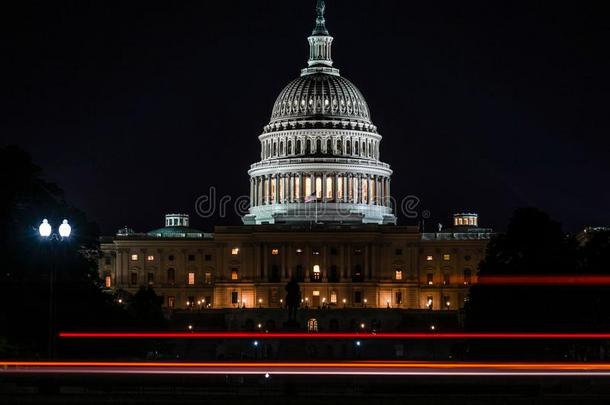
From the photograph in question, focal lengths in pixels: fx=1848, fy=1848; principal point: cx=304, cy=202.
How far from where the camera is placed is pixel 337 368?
69.4 m

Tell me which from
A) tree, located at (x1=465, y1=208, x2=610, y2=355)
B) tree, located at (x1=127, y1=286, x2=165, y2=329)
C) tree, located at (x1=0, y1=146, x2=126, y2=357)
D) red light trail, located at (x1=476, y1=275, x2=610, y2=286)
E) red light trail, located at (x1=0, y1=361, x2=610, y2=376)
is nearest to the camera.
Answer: red light trail, located at (x1=0, y1=361, x2=610, y2=376)

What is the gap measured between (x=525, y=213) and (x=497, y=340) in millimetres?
66042

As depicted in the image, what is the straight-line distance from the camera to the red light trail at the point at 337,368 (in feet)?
226

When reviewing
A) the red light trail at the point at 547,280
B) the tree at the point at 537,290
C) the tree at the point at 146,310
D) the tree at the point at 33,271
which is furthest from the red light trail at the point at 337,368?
the tree at the point at 146,310

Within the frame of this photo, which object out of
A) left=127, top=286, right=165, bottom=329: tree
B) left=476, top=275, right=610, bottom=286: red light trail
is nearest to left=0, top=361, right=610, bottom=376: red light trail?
left=476, top=275, right=610, bottom=286: red light trail

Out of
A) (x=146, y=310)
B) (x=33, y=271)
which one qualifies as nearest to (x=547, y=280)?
(x=33, y=271)

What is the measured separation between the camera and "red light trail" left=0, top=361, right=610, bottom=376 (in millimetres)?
68812

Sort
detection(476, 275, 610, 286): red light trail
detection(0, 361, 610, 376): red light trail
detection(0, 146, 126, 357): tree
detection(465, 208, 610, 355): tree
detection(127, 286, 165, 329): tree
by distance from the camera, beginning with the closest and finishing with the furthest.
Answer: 1. detection(0, 361, 610, 376): red light trail
2. detection(476, 275, 610, 286): red light trail
3. detection(0, 146, 126, 357): tree
4. detection(465, 208, 610, 355): tree
5. detection(127, 286, 165, 329): tree

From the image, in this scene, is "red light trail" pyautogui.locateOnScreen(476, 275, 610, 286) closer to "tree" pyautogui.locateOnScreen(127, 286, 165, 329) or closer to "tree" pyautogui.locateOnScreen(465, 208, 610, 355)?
"tree" pyautogui.locateOnScreen(465, 208, 610, 355)

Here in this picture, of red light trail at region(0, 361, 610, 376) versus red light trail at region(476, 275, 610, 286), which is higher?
red light trail at region(476, 275, 610, 286)

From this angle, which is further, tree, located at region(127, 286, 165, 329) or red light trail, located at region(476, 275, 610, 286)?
tree, located at region(127, 286, 165, 329)

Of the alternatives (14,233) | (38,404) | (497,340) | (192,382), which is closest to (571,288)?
(497,340)

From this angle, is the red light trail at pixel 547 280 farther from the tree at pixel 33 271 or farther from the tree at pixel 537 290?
the tree at pixel 33 271

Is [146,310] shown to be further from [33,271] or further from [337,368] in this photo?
[337,368]
